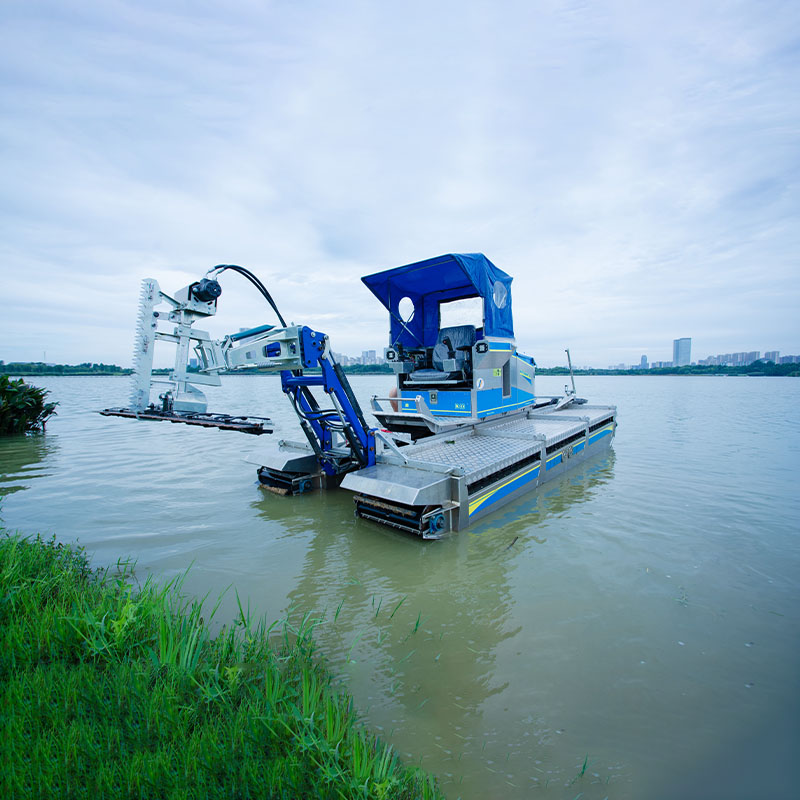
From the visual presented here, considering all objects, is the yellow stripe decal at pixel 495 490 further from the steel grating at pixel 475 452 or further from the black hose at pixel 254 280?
the black hose at pixel 254 280

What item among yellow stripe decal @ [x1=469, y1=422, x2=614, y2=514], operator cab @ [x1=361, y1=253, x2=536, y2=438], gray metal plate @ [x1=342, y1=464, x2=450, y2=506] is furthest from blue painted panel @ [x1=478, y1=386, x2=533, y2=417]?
gray metal plate @ [x1=342, y1=464, x2=450, y2=506]

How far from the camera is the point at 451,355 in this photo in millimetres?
8766

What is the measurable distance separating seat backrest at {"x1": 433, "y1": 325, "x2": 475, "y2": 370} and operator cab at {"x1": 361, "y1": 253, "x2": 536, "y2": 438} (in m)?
0.02

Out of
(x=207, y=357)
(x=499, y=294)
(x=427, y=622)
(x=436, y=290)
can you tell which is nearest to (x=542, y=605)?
(x=427, y=622)

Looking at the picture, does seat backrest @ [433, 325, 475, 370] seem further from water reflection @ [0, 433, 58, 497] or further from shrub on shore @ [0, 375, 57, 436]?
shrub on shore @ [0, 375, 57, 436]

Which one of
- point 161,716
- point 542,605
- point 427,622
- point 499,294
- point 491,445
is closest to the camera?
point 161,716

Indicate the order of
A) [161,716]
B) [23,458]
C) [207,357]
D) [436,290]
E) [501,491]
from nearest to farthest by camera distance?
[161,716] < [207,357] < [501,491] < [436,290] < [23,458]

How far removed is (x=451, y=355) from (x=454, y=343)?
0.38 m

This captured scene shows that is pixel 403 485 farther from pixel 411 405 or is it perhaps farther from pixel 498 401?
pixel 498 401

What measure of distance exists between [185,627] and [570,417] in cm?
858

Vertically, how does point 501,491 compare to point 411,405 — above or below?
below

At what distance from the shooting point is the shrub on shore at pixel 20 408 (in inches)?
487

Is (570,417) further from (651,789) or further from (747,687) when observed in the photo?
(651,789)

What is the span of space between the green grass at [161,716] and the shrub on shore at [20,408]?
42.3 ft
